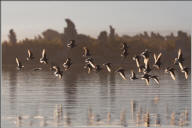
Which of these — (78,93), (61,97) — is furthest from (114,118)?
(78,93)

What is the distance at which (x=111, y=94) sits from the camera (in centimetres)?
4391

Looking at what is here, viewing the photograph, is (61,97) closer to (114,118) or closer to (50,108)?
(50,108)

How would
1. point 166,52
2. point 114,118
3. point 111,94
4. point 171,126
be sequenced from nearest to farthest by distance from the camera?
point 171,126 → point 114,118 → point 111,94 → point 166,52

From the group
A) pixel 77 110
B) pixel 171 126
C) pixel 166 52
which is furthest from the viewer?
pixel 166 52

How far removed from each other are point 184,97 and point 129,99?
11.2 feet

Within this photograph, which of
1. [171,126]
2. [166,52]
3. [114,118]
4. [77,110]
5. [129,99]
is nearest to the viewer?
[171,126]

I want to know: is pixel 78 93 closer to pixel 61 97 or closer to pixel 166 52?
pixel 61 97

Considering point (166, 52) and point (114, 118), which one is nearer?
point (114, 118)

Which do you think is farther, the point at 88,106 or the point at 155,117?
the point at 88,106

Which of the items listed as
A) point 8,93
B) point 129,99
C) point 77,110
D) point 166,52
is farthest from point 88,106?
point 166,52

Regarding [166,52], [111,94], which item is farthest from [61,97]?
[166,52]

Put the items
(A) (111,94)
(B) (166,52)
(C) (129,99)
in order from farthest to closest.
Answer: (B) (166,52) → (A) (111,94) → (C) (129,99)

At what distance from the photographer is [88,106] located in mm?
35062

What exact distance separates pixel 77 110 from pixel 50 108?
1.67m
